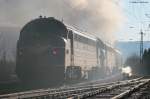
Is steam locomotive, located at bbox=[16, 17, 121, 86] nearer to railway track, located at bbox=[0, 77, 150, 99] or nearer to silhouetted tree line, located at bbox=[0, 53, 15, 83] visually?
railway track, located at bbox=[0, 77, 150, 99]

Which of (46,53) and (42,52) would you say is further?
(42,52)

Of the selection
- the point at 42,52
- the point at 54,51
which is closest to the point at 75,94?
the point at 54,51

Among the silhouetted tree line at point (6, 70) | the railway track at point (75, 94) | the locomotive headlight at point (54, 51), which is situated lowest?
the railway track at point (75, 94)

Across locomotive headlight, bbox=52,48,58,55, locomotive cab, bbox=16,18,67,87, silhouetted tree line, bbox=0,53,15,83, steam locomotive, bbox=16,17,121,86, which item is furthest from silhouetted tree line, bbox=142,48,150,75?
locomotive headlight, bbox=52,48,58,55

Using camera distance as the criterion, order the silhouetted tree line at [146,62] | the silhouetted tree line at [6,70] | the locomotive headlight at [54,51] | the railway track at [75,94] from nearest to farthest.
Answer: the railway track at [75,94]
the locomotive headlight at [54,51]
the silhouetted tree line at [6,70]
the silhouetted tree line at [146,62]

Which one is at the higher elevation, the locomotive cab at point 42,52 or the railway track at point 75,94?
the locomotive cab at point 42,52

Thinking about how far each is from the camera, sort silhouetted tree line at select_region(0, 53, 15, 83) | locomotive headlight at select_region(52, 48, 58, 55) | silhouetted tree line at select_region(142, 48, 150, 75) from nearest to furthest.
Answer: locomotive headlight at select_region(52, 48, 58, 55) < silhouetted tree line at select_region(0, 53, 15, 83) < silhouetted tree line at select_region(142, 48, 150, 75)

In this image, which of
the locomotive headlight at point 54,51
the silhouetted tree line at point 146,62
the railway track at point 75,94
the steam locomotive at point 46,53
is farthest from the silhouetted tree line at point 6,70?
the silhouetted tree line at point 146,62

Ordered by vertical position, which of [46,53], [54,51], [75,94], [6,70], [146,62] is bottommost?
[75,94]

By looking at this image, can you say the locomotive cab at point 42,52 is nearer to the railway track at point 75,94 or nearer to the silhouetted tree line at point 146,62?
the railway track at point 75,94

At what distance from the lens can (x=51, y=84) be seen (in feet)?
111

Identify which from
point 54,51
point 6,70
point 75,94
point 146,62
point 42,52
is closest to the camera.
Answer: point 75,94

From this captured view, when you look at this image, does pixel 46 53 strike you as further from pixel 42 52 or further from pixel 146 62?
pixel 146 62

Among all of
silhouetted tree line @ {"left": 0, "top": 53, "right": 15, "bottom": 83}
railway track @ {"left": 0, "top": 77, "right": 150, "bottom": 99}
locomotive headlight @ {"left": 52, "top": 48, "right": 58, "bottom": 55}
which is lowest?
railway track @ {"left": 0, "top": 77, "right": 150, "bottom": 99}
